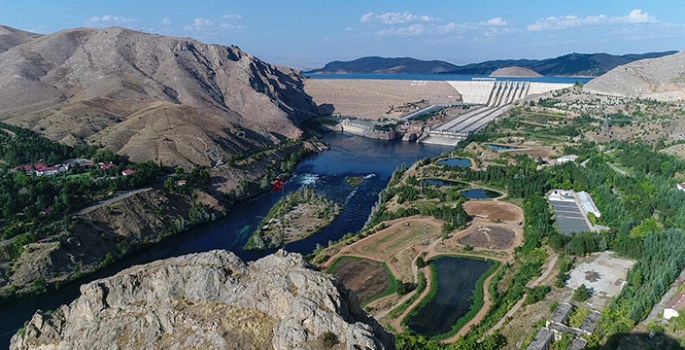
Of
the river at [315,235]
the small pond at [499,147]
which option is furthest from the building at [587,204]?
the small pond at [499,147]

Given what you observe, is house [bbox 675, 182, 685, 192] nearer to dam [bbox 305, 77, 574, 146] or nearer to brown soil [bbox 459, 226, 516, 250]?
brown soil [bbox 459, 226, 516, 250]

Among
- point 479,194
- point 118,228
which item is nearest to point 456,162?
point 479,194

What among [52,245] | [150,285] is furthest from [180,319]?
[52,245]

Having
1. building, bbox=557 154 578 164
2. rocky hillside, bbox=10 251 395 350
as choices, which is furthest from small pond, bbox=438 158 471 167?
rocky hillside, bbox=10 251 395 350

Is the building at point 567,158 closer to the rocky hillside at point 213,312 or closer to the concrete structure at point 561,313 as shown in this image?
the concrete structure at point 561,313

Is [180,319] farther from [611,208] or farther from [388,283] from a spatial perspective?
[611,208]

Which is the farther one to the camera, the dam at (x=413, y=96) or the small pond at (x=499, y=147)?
the dam at (x=413, y=96)

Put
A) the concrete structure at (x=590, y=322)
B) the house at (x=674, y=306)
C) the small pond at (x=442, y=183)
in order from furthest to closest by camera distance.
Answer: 1. the small pond at (x=442, y=183)
2. the house at (x=674, y=306)
3. the concrete structure at (x=590, y=322)
